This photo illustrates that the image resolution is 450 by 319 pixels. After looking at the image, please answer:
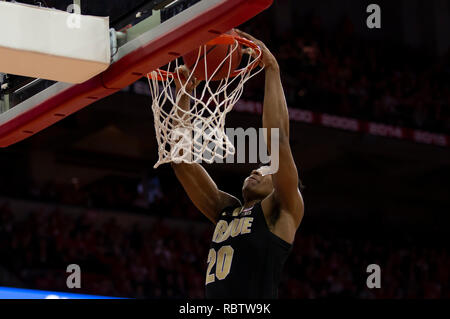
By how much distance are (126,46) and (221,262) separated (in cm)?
111

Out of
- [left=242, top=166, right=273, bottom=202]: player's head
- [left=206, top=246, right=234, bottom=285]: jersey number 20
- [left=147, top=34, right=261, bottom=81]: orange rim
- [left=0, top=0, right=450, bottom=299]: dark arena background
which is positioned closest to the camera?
[left=147, top=34, right=261, bottom=81]: orange rim

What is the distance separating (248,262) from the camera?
360cm

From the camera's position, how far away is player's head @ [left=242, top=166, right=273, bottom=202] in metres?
3.91

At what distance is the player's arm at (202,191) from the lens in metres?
4.15

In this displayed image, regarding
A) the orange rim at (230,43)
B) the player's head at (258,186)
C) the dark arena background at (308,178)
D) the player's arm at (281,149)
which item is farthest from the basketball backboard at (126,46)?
the dark arena background at (308,178)

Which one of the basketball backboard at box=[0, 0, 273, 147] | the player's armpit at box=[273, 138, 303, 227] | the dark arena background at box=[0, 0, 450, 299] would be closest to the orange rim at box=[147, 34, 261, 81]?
the basketball backboard at box=[0, 0, 273, 147]

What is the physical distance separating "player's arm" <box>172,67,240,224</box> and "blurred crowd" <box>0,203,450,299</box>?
5749mm

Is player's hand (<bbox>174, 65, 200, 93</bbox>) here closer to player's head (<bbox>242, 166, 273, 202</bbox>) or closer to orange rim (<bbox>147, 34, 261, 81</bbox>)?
orange rim (<bbox>147, 34, 261, 81</bbox>)

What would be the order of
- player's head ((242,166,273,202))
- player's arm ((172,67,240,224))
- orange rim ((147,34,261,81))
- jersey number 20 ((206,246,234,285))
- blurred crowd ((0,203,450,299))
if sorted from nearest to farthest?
1. orange rim ((147,34,261,81))
2. jersey number 20 ((206,246,234,285))
3. player's head ((242,166,273,202))
4. player's arm ((172,67,240,224))
5. blurred crowd ((0,203,450,299))

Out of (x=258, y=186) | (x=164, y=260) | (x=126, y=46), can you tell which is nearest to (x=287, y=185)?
(x=258, y=186)

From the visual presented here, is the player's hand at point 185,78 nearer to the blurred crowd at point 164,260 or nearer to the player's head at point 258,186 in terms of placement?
the player's head at point 258,186

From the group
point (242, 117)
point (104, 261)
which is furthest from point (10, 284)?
point (242, 117)

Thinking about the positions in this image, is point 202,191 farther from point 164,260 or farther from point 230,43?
point 164,260
